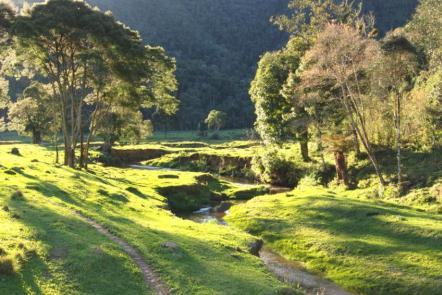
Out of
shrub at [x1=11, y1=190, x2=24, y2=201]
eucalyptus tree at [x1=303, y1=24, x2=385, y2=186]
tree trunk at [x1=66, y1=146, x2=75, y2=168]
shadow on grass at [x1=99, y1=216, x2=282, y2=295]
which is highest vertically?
eucalyptus tree at [x1=303, y1=24, x2=385, y2=186]

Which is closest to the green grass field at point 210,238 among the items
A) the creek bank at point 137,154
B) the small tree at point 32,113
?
the small tree at point 32,113

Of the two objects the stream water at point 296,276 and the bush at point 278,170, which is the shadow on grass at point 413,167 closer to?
the bush at point 278,170

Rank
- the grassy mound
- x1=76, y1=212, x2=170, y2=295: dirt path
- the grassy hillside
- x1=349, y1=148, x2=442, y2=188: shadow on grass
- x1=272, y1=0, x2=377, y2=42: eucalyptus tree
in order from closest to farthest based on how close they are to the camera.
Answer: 1. the grassy hillside
2. x1=76, y1=212, x2=170, y2=295: dirt path
3. the grassy mound
4. x1=349, y1=148, x2=442, y2=188: shadow on grass
5. x1=272, y1=0, x2=377, y2=42: eucalyptus tree

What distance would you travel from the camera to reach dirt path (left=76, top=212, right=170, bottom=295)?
22.8 m

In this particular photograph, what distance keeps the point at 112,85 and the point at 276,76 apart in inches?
1090

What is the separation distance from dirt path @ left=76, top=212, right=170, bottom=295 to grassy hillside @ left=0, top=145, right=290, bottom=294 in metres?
0.38

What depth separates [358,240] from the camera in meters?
36.4

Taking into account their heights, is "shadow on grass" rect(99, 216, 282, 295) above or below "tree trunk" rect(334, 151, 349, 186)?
below

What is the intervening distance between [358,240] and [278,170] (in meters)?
43.2

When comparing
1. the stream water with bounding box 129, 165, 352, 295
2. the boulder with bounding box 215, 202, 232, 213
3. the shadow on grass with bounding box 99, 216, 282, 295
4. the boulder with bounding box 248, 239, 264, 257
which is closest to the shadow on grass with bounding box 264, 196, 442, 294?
the stream water with bounding box 129, 165, 352, 295

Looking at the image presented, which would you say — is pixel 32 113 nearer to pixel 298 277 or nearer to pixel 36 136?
pixel 36 136

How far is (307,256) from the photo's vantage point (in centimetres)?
3603

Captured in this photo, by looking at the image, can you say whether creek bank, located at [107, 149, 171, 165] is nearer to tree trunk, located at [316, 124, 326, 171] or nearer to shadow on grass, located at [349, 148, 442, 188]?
tree trunk, located at [316, 124, 326, 171]

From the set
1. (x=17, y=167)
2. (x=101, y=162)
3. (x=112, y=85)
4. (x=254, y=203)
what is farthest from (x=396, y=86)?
(x=101, y=162)
